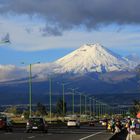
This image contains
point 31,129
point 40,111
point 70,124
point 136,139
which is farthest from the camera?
point 40,111

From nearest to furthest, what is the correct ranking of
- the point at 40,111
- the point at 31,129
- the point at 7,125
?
the point at 31,129, the point at 7,125, the point at 40,111

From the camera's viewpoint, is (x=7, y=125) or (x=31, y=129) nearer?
(x=31, y=129)

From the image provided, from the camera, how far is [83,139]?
4878 cm

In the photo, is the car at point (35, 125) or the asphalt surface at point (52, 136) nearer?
the asphalt surface at point (52, 136)

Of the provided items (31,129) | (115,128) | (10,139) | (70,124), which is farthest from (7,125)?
(70,124)

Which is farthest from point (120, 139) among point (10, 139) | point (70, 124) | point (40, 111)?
point (40, 111)

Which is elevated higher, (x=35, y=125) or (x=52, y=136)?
(x=35, y=125)

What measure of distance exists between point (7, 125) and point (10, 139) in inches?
887

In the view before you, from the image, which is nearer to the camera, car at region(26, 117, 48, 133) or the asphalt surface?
the asphalt surface

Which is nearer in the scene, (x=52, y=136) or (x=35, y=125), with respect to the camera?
(x=52, y=136)

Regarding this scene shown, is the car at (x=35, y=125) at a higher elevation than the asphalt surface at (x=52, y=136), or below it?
higher

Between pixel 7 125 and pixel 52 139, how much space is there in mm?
20362

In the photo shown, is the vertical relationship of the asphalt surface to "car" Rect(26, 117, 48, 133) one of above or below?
below

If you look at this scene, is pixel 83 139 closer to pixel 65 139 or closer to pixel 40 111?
pixel 65 139
